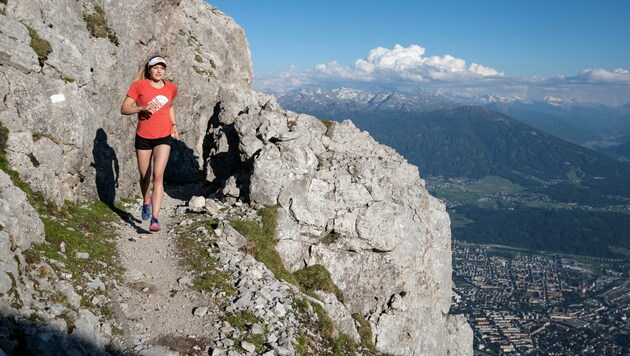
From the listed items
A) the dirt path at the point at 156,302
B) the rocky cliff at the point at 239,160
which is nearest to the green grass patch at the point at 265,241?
the rocky cliff at the point at 239,160

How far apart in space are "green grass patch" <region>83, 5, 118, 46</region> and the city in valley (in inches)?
4685

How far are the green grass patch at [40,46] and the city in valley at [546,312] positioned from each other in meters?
123

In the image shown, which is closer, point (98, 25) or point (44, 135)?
point (44, 135)

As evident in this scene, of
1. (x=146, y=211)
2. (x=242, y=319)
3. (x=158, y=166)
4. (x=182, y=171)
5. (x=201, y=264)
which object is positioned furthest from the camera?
(x=182, y=171)

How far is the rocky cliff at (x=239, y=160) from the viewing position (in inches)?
698

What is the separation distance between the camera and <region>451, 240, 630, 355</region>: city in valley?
125 m

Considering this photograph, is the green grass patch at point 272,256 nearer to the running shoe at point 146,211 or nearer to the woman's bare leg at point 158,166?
the running shoe at point 146,211

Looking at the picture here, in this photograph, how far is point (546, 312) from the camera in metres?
154

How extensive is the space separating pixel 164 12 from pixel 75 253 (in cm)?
2529

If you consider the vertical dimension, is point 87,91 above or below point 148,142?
above

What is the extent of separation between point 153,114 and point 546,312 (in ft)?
570

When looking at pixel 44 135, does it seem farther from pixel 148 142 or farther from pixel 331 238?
pixel 331 238

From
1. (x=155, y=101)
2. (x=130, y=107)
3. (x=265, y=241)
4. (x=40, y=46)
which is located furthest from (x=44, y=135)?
(x=265, y=241)

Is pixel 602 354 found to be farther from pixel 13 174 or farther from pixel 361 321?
pixel 13 174
